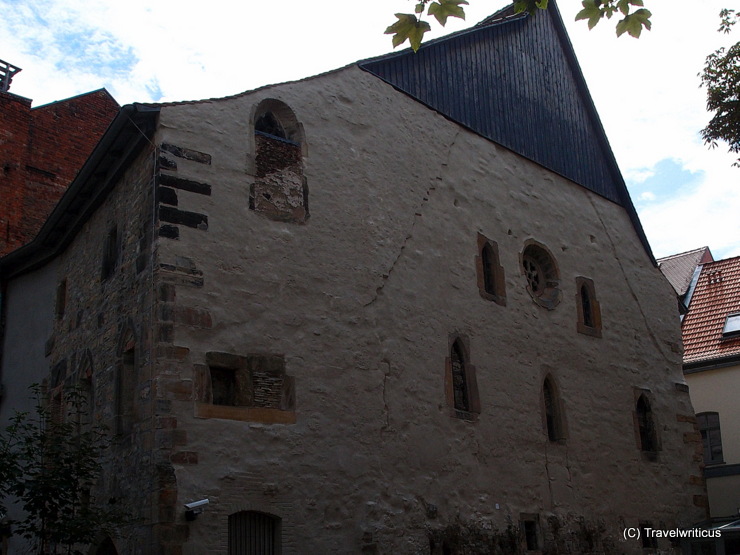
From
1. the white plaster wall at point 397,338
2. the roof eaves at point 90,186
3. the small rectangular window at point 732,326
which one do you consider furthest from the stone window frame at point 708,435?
the roof eaves at point 90,186

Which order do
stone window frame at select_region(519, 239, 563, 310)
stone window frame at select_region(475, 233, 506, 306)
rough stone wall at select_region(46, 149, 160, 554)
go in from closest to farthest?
rough stone wall at select_region(46, 149, 160, 554), stone window frame at select_region(475, 233, 506, 306), stone window frame at select_region(519, 239, 563, 310)

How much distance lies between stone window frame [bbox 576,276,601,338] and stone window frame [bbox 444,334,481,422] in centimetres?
334

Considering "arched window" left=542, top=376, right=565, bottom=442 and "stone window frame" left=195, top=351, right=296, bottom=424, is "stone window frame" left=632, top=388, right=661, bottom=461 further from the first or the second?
"stone window frame" left=195, top=351, right=296, bottom=424

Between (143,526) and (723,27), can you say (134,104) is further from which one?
(723,27)

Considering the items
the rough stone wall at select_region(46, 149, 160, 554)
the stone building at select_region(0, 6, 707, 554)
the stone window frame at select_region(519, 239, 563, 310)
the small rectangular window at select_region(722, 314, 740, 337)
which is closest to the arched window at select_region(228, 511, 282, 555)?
the stone building at select_region(0, 6, 707, 554)

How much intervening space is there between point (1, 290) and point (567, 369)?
9862 mm

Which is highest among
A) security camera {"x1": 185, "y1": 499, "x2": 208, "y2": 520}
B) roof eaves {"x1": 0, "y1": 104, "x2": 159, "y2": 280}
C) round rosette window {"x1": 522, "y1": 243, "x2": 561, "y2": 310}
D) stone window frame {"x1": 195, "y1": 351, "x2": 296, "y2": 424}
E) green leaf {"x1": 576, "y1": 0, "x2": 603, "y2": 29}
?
roof eaves {"x1": 0, "y1": 104, "x2": 159, "y2": 280}

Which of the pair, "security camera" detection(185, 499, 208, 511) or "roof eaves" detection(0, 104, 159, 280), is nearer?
"security camera" detection(185, 499, 208, 511)

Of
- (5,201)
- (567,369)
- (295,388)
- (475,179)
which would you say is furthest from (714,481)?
(5,201)

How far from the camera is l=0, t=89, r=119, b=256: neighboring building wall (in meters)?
18.0

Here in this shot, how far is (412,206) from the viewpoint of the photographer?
12852 mm

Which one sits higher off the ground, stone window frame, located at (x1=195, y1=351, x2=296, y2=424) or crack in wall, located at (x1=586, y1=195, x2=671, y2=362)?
crack in wall, located at (x1=586, y1=195, x2=671, y2=362)

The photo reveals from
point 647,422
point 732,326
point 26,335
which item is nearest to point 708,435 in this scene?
point 732,326

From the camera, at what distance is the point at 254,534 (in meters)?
9.54
